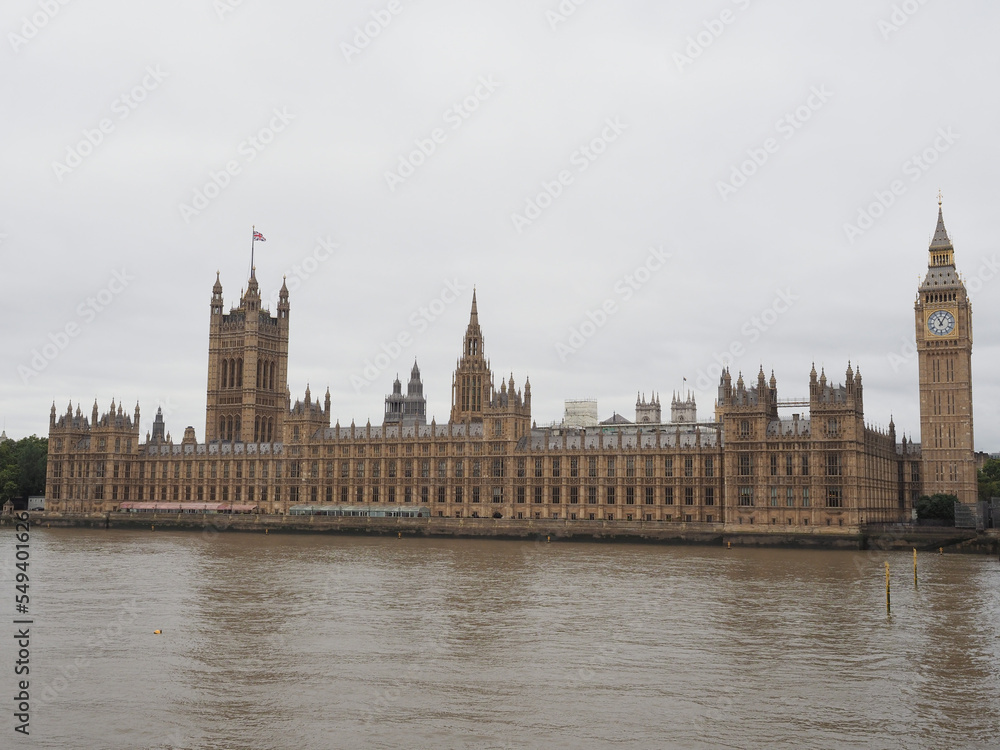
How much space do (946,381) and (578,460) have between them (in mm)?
43074

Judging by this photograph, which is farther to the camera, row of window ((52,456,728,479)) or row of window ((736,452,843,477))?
row of window ((52,456,728,479))

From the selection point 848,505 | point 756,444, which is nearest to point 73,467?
point 756,444

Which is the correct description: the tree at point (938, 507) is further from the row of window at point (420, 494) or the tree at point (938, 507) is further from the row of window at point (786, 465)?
the row of window at point (420, 494)

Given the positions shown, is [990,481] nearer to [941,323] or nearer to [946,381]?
[946,381]

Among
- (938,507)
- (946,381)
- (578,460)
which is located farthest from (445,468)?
(946,381)

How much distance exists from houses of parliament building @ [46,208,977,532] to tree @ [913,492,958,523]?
463 centimetres

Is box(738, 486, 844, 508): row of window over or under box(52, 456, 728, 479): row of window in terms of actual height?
under

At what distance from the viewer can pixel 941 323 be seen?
388 feet

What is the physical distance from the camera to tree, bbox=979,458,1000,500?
133 meters

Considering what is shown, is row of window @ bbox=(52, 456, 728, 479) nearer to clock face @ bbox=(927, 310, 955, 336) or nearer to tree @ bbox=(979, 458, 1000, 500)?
clock face @ bbox=(927, 310, 955, 336)

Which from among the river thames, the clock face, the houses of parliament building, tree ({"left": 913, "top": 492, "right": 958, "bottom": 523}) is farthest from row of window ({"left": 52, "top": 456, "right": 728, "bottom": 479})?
the river thames

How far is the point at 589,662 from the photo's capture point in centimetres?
3622

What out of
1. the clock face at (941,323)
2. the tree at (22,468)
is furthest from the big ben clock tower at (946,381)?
the tree at (22,468)

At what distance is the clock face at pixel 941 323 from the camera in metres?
118
